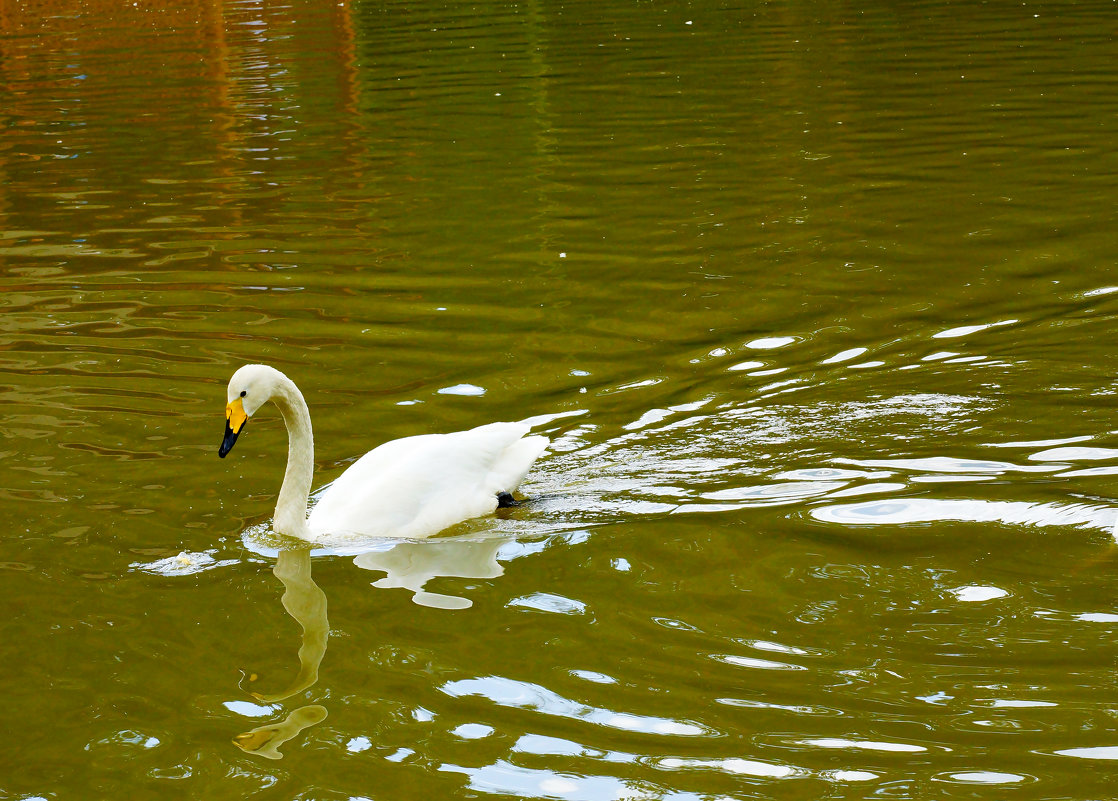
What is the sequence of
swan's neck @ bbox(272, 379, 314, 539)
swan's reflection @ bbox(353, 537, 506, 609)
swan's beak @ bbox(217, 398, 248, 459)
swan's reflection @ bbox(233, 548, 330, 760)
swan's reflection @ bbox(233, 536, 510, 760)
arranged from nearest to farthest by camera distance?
swan's reflection @ bbox(233, 548, 330, 760) → swan's reflection @ bbox(233, 536, 510, 760) → swan's reflection @ bbox(353, 537, 506, 609) → swan's beak @ bbox(217, 398, 248, 459) → swan's neck @ bbox(272, 379, 314, 539)

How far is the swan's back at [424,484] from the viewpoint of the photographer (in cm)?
654

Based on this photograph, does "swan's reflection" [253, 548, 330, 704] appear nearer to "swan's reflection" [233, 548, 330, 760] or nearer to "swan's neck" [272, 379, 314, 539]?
"swan's reflection" [233, 548, 330, 760]

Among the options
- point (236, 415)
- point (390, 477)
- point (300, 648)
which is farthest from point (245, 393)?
point (300, 648)

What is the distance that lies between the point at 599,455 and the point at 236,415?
196 cm

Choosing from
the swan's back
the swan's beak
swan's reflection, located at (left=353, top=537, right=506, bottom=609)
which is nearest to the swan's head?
the swan's beak

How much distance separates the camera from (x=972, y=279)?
31.9 feet

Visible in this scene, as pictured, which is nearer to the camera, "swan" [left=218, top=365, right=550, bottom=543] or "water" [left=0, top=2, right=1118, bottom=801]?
"water" [left=0, top=2, right=1118, bottom=801]

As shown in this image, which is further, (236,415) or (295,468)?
(295,468)

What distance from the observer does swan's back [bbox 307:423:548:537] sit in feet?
21.5

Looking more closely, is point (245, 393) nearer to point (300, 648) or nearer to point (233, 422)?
point (233, 422)

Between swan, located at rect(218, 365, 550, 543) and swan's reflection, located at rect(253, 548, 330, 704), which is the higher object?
swan, located at rect(218, 365, 550, 543)

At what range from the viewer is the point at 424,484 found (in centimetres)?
664

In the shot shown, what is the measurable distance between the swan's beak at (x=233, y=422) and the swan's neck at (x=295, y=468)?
0.25 m

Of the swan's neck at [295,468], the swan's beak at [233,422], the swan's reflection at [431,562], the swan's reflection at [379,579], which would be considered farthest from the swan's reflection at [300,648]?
the swan's beak at [233,422]
